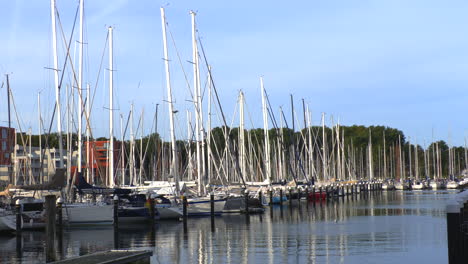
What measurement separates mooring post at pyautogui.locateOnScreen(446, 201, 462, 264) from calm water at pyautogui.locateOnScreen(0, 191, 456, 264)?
9.17 metres

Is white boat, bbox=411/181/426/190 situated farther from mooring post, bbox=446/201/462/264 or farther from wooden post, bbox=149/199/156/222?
mooring post, bbox=446/201/462/264

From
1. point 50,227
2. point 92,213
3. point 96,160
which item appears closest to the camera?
point 50,227

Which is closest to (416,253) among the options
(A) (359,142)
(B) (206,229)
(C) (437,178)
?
(B) (206,229)

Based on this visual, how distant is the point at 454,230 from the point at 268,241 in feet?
60.3

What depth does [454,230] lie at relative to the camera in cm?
1655

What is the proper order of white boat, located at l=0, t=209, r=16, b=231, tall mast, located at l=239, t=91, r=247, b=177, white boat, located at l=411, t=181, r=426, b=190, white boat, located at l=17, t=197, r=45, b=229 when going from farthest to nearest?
1. white boat, located at l=411, t=181, r=426, b=190
2. tall mast, located at l=239, t=91, r=247, b=177
3. white boat, located at l=17, t=197, r=45, b=229
4. white boat, located at l=0, t=209, r=16, b=231

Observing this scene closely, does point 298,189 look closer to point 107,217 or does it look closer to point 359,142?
point 107,217

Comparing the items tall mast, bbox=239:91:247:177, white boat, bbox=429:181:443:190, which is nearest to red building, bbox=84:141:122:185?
tall mast, bbox=239:91:247:177

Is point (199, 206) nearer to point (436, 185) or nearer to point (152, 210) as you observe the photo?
point (152, 210)

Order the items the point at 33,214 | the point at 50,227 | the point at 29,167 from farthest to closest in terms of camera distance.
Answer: the point at 29,167, the point at 33,214, the point at 50,227

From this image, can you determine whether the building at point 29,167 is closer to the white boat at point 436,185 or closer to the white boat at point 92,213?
the white boat at point 92,213

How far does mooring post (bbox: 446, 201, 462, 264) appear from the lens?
16.5 metres

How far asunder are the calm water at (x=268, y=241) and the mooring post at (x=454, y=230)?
9168mm

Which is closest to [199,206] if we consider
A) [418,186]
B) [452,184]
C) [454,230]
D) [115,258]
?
[115,258]
